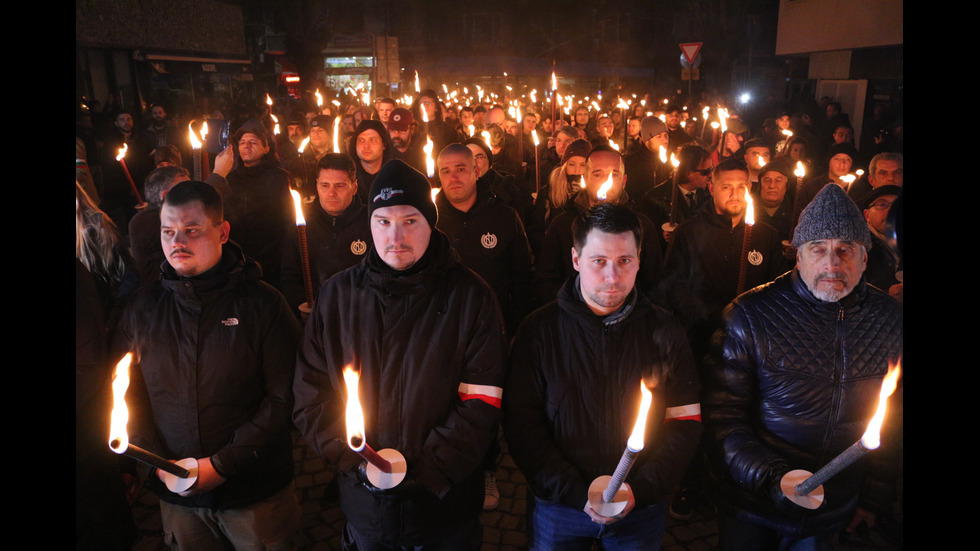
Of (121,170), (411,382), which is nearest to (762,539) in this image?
(411,382)

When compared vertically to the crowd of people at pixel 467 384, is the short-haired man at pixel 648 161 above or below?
above

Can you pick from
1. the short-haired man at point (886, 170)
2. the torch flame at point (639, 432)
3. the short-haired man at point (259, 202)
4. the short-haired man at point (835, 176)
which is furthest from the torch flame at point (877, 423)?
the short-haired man at point (259, 202)

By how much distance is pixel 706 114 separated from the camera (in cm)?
959

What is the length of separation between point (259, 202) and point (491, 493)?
134 inches

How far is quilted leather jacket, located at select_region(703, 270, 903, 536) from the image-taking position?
257cm

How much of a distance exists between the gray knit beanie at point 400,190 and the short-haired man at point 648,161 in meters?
5.09

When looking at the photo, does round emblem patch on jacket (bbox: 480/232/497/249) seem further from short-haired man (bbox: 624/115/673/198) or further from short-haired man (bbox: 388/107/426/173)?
short-haired man (bbox: 624/115/673/198)

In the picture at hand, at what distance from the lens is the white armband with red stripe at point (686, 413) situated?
2.65 meters

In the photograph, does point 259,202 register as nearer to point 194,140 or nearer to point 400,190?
point 194,140

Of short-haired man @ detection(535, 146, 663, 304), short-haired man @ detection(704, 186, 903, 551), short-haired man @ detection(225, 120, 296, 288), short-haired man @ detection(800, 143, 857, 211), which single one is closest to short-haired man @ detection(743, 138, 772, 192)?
short-haired man @ detection(800, 143, 857, 211)

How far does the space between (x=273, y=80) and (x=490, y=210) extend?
30441mm

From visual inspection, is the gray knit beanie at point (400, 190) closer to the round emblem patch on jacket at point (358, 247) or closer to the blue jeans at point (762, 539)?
the round emblem patch on jacket at point (358, 247)

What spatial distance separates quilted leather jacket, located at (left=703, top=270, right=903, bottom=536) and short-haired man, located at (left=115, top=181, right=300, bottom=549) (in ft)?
6.94

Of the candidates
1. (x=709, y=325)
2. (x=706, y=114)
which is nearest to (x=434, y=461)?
(x=709, y=325)
